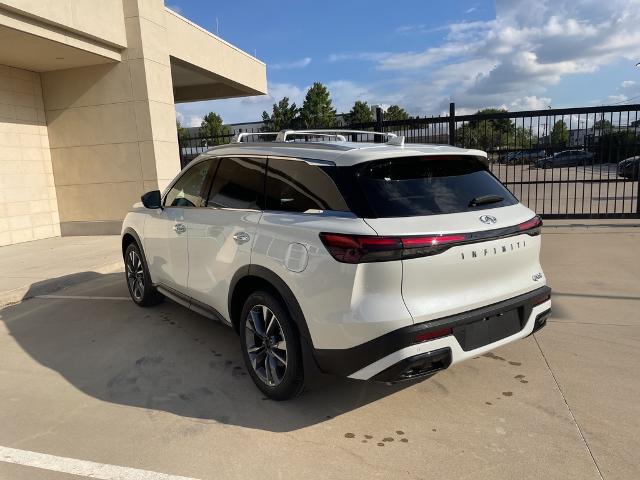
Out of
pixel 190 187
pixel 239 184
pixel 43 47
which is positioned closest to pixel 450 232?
pixel 239 184

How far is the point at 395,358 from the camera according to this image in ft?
8.64

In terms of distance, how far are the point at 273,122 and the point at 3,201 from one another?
34661mm

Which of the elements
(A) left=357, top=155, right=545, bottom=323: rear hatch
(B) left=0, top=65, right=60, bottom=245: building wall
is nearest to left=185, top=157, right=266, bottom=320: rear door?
(A) left=357, top=155, right=545, bottom=323: rear hatch

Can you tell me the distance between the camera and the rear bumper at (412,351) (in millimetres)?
2631

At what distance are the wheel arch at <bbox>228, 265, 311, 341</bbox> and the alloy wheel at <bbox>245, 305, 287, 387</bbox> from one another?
6.7 inches

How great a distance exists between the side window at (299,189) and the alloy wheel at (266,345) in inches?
28.4

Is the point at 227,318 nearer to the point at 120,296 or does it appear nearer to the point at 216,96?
the point at 120,296

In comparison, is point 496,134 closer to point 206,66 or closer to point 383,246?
point 206,66

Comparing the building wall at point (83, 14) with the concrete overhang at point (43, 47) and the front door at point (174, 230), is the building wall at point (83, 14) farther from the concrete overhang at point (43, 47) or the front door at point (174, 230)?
the front door at point (174, 230)

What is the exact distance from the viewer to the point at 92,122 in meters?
10.5

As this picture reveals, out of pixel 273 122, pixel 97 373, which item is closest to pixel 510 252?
pixel 97 373

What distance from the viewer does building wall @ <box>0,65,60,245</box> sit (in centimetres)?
992

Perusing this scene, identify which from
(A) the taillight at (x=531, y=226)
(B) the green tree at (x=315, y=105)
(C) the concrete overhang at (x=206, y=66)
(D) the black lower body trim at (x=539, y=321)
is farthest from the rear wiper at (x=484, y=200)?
(B) the green tree at (x=315, y=105)

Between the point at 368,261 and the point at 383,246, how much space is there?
11 centimetres
